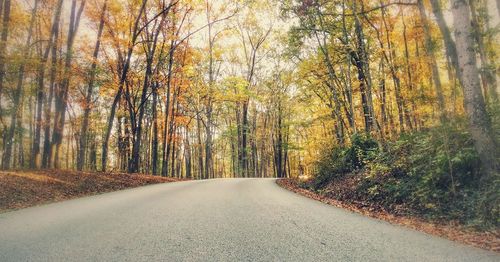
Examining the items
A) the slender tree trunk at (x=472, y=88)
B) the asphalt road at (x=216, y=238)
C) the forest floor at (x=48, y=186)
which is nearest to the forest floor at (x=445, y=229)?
the asphalt road at (x=216, y=238)

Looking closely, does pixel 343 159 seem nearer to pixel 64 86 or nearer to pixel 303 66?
pixel 303 66

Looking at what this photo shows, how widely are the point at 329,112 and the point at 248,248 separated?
21.1 meters

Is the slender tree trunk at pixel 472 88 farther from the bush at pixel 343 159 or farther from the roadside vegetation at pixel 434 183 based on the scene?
the bush at pixel 343 159

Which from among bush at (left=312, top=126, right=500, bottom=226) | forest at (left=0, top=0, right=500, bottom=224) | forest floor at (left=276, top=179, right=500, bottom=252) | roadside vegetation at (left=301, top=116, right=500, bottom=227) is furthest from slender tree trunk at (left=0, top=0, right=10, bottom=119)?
forest floor at (left=276, top=179, right=500, bottom=252)

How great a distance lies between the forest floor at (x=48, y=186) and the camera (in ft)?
34.4

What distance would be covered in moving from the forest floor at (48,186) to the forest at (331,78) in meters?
3.87

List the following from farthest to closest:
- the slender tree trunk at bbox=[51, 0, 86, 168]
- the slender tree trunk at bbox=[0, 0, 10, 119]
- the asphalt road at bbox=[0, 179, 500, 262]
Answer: the slender tree trunk at bbox=[51, 0, 86, 168] → the slender tree trunk at bbox=[0, 0, 10, 119] → the asphalt road at bbox=[0, 179, 500, 262]

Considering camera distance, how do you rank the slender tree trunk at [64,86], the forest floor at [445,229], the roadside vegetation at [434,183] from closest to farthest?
the forest floor at [445,229], the roadside vegetation at [434,183], the slender tree trunk at [64,86]

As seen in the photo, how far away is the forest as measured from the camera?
24.1 feet

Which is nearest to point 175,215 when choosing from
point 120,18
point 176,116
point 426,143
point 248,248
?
point 248,248

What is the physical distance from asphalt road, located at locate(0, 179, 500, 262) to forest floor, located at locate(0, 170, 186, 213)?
340 centimetres

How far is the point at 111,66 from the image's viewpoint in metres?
25.4

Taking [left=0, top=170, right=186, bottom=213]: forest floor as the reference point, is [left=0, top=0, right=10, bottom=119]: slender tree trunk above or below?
above

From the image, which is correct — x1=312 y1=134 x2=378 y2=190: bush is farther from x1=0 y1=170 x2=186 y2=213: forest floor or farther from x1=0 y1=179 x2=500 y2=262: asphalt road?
x1=0 y1=170 x2=186 y2=213: forest floor
